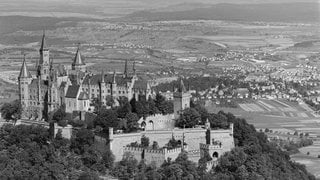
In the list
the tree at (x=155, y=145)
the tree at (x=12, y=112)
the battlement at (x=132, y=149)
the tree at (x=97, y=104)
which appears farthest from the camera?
the tree at (x=12, y=112)

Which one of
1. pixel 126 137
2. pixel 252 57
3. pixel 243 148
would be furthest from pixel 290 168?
pixel 252 57

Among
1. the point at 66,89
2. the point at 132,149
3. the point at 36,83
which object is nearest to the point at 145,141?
the point at 132,149

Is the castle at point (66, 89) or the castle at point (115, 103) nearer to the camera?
the castle at point (115, 103)

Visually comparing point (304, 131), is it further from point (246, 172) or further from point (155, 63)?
point (155, 63)

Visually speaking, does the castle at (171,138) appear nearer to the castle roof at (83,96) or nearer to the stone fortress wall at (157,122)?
the stone fortress wall at (157,122)

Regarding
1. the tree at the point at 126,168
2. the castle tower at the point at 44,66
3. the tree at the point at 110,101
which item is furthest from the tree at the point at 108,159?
the castle tower at the point at 44,66

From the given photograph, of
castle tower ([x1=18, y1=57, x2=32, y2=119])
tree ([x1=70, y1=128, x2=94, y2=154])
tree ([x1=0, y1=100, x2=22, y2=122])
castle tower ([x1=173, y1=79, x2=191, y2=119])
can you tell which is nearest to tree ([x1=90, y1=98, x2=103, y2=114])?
tree ([x1=70, y1=128, x2=94, y2=154])
